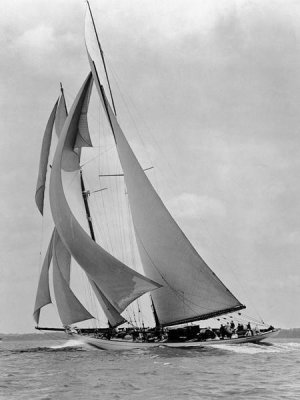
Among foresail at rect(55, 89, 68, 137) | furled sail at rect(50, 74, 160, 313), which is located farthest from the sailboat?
foresail at rect(55, 89, 68, 137)

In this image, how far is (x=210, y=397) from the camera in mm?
17609

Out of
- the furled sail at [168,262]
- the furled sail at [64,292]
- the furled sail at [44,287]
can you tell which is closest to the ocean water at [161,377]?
the furled sail at [168,262]

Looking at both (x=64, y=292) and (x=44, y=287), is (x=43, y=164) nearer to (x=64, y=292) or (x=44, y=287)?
(x=44, y=287)

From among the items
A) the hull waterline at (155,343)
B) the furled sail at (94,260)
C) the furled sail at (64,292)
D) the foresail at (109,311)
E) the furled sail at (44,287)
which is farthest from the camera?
the furled sail at (44,287)

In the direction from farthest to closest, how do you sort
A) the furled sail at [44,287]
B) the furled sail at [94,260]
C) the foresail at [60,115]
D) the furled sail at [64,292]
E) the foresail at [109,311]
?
the foresail at [60,115], the furled sail at [44,287], the furled sail at [64,292], the foresail at [109,311], the furled sail at [94,260]

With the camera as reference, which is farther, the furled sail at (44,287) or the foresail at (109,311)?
the furled sail at (44,287)

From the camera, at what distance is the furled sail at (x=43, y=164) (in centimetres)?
4184

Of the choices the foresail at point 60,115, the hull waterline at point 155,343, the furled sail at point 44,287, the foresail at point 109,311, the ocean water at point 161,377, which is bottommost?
the ocean water at point 161,377

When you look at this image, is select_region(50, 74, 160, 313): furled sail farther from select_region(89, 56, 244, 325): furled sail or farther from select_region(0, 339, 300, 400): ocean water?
select_region(0, 339, 300, 400): ocean water

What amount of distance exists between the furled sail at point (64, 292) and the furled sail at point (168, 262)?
21.3ft

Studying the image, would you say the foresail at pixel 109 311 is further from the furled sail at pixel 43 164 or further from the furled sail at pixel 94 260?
the furled sail at pixel 43 164

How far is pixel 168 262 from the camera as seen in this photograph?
115ft

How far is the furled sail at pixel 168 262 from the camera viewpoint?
34906 mm

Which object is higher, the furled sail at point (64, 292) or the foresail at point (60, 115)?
the foresail at point (60, 115)
